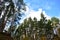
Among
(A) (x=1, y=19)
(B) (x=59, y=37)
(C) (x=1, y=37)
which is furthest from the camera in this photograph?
(A) (x=1, y=19)

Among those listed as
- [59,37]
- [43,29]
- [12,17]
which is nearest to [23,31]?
[43,29]

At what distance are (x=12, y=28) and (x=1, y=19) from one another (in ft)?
12.1

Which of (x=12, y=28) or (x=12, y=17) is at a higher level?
(x=12, y=17)

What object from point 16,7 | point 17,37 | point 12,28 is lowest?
point 17,37

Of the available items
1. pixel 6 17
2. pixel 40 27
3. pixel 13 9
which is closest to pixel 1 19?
pixel 6 17

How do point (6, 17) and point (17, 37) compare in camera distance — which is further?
point (17, 37)

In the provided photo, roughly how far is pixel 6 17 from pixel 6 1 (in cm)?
271

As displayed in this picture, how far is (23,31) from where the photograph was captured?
36.3 metres

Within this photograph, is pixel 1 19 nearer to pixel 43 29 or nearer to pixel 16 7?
pixel 16 7

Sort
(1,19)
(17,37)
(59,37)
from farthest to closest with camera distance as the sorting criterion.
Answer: (17,37) < (1,19) < (59,37)

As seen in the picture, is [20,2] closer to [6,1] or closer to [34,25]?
[6,1]

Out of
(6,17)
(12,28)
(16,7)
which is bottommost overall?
(12,28)

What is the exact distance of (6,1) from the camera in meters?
26.8

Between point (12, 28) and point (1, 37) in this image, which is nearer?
point (1, 37)
